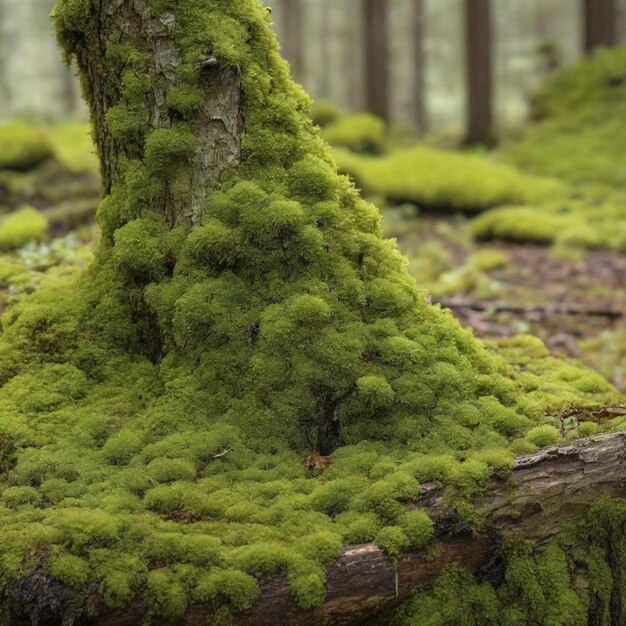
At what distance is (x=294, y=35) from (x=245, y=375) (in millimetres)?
23455

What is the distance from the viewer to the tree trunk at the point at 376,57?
1838cm

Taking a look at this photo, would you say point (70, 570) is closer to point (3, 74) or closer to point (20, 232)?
point (20, 232)

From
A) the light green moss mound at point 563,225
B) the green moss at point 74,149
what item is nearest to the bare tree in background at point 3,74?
the green moss at point 74,149

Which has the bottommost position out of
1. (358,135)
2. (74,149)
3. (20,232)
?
(20,232)

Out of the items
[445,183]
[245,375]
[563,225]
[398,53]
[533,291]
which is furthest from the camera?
[398,53]

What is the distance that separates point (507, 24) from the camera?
50.1 m

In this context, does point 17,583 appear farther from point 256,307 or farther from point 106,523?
point 256,307

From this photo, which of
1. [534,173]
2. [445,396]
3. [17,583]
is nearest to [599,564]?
[445,396]

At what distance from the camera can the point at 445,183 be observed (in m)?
12.9

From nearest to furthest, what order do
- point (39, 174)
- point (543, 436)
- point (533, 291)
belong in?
point (543, 436)
point (533, 291)
point (39, 174)

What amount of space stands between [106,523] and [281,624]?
29.0 inches

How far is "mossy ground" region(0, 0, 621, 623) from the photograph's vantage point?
8.79 ft

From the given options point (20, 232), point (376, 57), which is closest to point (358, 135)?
point (376, 57)

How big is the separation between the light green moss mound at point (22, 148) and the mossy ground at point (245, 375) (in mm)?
7805
